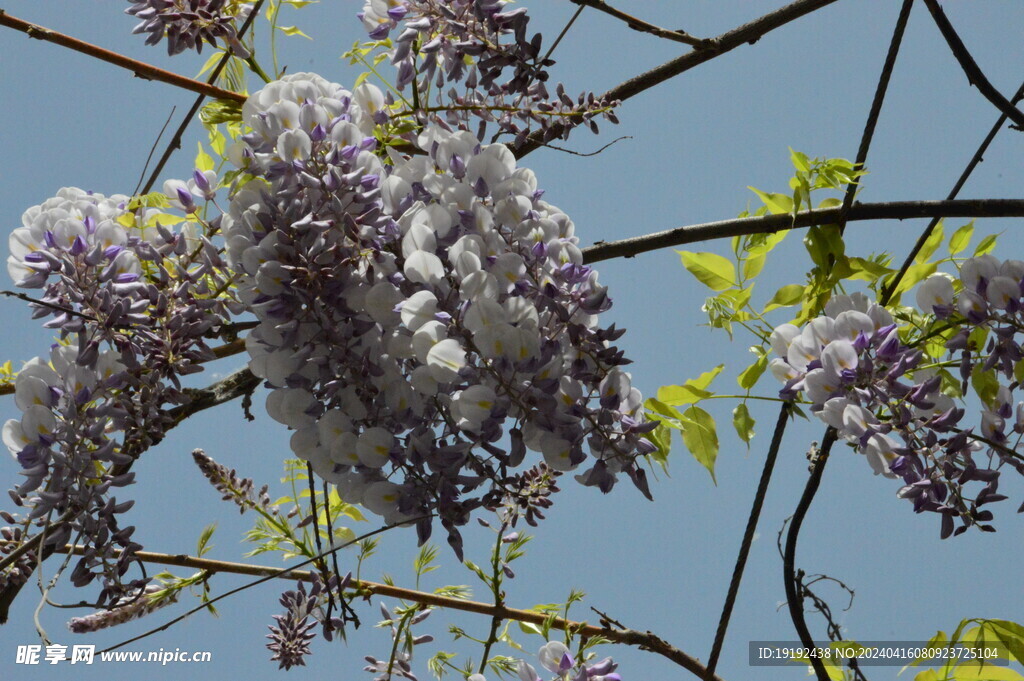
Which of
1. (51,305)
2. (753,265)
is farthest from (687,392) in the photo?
(51,305)

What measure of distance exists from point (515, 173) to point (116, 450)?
48 centimetres

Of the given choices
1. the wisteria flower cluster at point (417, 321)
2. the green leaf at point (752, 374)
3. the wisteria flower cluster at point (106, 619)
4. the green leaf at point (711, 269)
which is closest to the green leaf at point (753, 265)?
the green leaf at point (711, 269)

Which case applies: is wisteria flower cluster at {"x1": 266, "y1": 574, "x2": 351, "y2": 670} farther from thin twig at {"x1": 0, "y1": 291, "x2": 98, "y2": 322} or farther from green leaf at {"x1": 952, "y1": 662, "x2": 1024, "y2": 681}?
green leaf at {"x1": 952, "y1": 662, "x2": 1024, "y2": 681}

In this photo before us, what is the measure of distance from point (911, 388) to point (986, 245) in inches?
14.8

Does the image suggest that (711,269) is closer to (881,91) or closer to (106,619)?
(881,91)

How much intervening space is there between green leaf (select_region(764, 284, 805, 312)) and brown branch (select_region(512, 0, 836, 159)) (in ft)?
1.06

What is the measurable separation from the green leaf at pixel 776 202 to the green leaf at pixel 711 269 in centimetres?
10

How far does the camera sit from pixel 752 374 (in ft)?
3.33

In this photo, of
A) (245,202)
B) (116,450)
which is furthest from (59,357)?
(245,202)

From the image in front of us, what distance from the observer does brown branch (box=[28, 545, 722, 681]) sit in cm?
118

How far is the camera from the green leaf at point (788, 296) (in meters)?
1.03

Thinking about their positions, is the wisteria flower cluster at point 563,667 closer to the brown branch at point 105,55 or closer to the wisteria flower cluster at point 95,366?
the wisteria flower cluster at point 95,366

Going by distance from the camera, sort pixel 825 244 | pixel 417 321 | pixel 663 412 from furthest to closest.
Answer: pixel 825 244 < pixel 663 412 < pixel 417 321

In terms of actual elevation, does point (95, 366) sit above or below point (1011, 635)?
above
